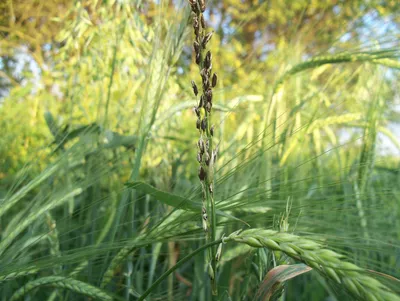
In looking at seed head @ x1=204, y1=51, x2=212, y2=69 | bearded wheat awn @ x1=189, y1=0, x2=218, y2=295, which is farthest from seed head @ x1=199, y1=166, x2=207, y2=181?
seed head @ x1=204, y1=51, x2=212, y2=69

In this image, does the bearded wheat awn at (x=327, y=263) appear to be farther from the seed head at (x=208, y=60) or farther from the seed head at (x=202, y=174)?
the seed head at (x=208, y=60)

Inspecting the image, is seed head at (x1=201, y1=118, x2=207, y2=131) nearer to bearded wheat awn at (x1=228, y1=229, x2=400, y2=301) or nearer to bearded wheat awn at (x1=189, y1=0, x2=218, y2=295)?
bearded wheat awn at (x1=189, y1=0, x2=218, y2=295)

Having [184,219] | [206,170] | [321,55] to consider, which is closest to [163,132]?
[321,55]

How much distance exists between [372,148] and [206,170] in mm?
670

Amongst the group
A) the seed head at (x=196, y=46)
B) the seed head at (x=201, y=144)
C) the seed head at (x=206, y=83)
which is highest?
the seed head at (x=196, y=46)

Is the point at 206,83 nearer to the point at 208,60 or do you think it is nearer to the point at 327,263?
the point at 208,60

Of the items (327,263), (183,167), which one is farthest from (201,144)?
(183,167)

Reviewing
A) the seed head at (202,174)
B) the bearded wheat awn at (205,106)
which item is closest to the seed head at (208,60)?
the bearded wheat awn at (205,106)

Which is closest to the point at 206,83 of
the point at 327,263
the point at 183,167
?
the point at 327,263

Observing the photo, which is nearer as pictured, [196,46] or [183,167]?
[196,46]

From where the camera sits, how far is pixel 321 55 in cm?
91

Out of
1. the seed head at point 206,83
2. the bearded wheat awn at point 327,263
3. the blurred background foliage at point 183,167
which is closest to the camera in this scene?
the bearded wheat awn at point 327,263

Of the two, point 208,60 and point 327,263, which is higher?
point 208,60

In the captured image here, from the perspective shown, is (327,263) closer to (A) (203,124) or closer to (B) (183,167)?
(A) (203,124)
